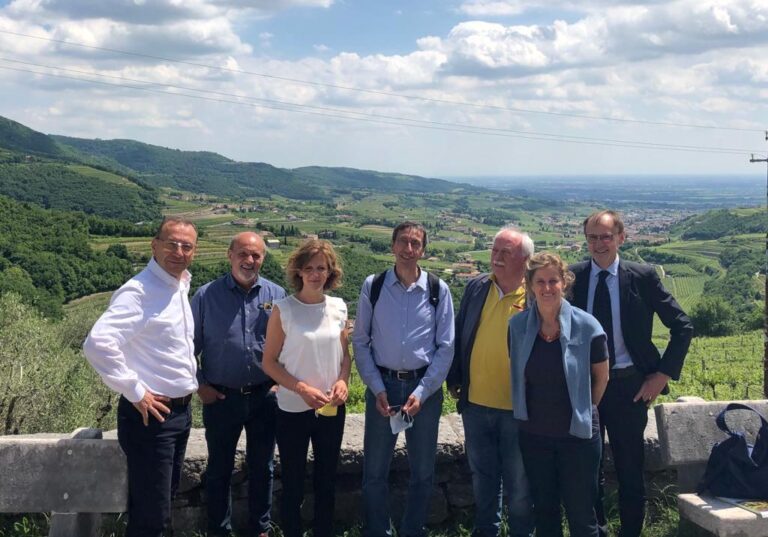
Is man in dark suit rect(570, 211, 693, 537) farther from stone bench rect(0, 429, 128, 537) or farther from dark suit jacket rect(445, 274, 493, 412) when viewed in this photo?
stone bench rect(0, 429, 128, 537)

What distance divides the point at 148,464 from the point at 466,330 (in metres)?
1.68

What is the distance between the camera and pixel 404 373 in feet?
10.9

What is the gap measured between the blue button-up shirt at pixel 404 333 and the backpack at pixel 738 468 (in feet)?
4.98

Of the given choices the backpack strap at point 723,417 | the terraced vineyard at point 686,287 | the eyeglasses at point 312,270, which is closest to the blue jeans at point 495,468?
the eyeglasses at point 312,270

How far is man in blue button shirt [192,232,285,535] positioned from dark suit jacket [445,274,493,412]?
99cm

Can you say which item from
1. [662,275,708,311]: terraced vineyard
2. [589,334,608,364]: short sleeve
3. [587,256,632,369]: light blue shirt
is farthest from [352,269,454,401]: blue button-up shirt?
[662,275,708,311]: terraced vineyard

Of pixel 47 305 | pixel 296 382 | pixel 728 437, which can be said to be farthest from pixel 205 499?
pixel 47 305

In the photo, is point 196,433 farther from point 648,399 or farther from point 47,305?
point 47,305

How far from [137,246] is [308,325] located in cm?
5695

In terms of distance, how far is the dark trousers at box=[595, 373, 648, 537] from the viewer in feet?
11.1

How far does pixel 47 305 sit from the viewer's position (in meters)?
39.0

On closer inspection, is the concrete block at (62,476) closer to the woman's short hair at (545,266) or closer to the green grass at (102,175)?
the woman's short hair at (545,266)

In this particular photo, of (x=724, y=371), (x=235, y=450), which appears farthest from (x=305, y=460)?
(x=724, y=371)

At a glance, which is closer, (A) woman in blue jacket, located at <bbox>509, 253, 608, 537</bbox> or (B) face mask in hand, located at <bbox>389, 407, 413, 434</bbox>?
(A) woman in blue jacket, located at <bbox>509, 253, 608, 537</bbox>
